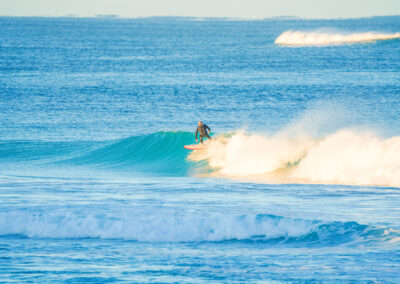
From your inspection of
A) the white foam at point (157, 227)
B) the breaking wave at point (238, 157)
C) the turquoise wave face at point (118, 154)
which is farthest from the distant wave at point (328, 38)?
the white foam at point (157, 227)

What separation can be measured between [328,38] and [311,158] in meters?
122

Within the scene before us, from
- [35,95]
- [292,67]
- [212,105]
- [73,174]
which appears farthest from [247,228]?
[292,67]

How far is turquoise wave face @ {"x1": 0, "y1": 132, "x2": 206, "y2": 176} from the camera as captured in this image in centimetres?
2553

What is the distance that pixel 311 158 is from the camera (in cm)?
2252

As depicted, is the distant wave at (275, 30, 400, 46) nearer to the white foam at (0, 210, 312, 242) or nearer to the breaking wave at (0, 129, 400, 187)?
the breaking wave at (0, 129, 400, 187)

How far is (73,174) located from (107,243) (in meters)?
10.6

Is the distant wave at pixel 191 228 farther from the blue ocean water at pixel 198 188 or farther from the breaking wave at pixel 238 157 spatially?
the breaking wave at pixel 238 157

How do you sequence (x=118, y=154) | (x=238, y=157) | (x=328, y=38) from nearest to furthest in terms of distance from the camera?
(x=238, y=157), (x=118, y=154), (x=328, y=38)

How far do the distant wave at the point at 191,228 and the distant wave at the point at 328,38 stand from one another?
128 metres

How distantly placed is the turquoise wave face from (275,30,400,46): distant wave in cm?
11357

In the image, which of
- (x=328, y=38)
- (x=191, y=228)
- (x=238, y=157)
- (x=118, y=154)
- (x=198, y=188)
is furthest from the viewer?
(x=328, y=38)

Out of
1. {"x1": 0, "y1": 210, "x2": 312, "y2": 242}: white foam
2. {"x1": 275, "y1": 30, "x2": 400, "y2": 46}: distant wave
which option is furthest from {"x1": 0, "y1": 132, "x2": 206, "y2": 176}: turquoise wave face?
{"x1": 275, "y1": 30, "x2": 400, "y2": 46}: distant wave

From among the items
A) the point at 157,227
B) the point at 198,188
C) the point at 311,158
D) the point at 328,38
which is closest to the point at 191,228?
the point at 157,227

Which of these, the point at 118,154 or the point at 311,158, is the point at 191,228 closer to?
the point at 311,158
